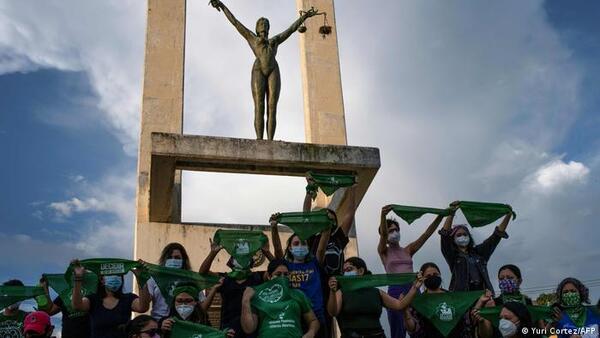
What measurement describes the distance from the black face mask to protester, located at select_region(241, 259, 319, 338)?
4.52ft

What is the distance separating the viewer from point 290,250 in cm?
656

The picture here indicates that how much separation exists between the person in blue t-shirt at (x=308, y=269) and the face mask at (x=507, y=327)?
1696 millimetres

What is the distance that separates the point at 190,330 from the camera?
576 cm

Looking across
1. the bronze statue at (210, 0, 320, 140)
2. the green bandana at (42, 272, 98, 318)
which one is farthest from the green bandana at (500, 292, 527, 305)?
the bronze statue at (210, 0, 320, 140)

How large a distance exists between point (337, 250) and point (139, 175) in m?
5.14

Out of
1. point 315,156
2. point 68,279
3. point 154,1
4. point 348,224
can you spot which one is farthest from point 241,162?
point 154,1

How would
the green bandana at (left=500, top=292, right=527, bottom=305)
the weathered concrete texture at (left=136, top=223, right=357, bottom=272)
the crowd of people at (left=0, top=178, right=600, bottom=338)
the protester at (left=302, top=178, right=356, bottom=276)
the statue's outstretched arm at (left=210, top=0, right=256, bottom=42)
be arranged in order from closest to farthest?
1. the crowd of people at (left=0, top=178, right=600, bottom=338)
2. the green bandana at (left=500, top=292, right=527, bottom=305)
3. the protester at (left=302, top=178, right=356, bottom=276)
4. the weathered concrete texture at (left=136, top=223, right=357, bottom=272)
5. the statue's outstretched arm at (left=210, top=0, right=256, bottom=42)

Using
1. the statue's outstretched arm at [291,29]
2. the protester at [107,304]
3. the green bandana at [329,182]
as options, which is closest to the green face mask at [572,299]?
the green bandana at [329,182]

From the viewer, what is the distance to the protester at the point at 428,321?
6441 millimetres

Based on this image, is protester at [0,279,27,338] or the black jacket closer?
protester at [0,279,27,338]

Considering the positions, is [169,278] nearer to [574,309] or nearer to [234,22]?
[574,309]

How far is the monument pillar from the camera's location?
34.7 feet

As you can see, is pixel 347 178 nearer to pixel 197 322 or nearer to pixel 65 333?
pixel 197 322

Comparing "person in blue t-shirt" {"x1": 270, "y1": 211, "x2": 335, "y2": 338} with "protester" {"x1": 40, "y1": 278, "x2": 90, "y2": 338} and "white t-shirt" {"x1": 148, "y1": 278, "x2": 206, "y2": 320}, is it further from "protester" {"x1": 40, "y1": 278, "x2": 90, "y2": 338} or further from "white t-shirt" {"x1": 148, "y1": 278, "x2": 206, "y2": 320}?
"protester" {"x1": 40, "y1": 278, "x2": 90, "y2": 338}
